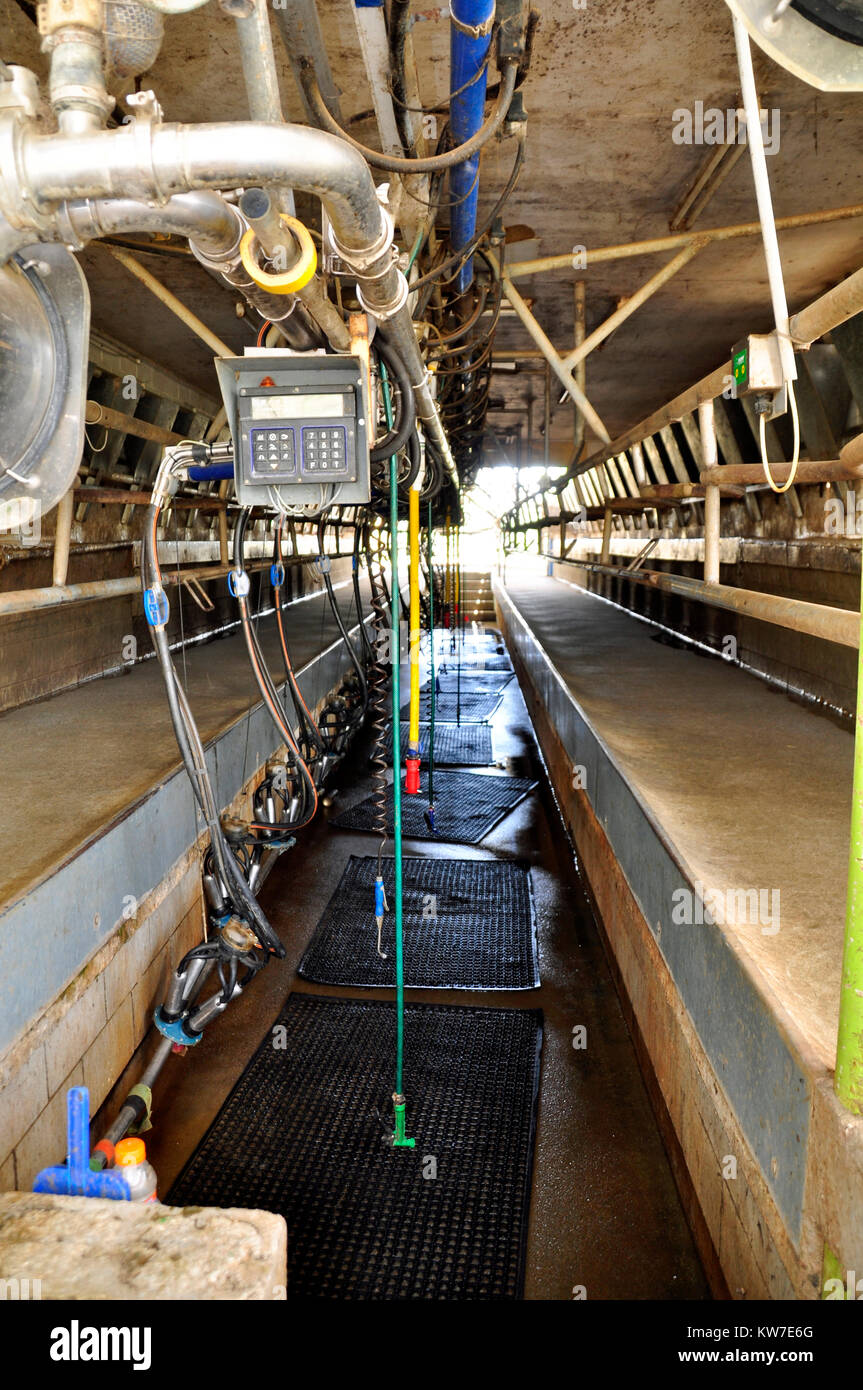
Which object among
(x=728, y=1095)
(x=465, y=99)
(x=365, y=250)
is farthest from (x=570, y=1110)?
(x=465, y=99)

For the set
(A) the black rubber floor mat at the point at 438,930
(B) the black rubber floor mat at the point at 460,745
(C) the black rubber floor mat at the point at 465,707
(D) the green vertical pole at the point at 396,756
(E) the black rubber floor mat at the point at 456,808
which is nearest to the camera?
(D) the green vertical pole at the point at 396,756

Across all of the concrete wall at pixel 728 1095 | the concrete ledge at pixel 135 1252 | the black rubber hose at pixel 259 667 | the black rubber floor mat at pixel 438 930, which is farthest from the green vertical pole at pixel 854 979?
the black rubber floor mat at pixel 438 930

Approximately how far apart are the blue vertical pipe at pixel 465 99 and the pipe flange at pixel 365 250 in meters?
0.45

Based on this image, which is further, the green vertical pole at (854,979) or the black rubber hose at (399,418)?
the black rubber hose at (399,418)

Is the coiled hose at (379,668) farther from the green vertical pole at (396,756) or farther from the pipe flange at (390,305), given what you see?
the pipe flange at (390,305)

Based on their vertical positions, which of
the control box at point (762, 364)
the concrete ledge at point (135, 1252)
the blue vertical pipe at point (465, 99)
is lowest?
the concrete ledge at point (135, 1252)

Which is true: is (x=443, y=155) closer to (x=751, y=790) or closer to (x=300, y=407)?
(x=300, y=407)

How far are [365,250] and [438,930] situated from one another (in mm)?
3140

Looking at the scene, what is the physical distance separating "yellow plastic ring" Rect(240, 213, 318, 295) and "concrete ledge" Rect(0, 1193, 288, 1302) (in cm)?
150

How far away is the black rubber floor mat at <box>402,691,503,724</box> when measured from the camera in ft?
28.9

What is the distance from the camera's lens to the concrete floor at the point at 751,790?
1771mm
